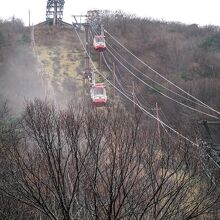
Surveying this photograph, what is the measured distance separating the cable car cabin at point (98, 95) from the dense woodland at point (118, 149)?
51.6 inches

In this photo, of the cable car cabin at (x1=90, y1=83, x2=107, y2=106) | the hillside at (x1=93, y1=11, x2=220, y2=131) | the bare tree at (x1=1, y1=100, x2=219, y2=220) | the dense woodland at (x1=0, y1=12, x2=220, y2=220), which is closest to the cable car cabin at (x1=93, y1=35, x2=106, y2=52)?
the dense woodland at (x1=0, y1=12, x2=220, y2=220)

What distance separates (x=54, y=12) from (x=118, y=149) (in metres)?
43.0

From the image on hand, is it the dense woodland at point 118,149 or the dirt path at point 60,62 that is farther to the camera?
the dirt path at point 60,62

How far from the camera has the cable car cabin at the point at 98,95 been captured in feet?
99.9

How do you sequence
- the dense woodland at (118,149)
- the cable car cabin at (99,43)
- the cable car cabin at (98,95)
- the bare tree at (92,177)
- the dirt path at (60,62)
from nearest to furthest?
the bare tree at (92,177), the dense woodland at (118,149), the cable car cabin at (98,95), the dirt path at (60,62), the cable car cabin at (99,43)

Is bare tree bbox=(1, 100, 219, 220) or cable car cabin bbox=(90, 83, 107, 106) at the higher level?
bare tree bbox=(1, 100, 219, 220)

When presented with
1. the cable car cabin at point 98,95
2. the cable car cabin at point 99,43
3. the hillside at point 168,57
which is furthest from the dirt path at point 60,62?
the hillside at point 168,57

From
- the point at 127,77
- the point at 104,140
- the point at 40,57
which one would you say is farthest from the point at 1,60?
the point at 104,140

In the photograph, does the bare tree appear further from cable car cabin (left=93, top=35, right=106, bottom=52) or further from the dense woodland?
cable car cabin (left=93, top=35, right=106, bottom=52)

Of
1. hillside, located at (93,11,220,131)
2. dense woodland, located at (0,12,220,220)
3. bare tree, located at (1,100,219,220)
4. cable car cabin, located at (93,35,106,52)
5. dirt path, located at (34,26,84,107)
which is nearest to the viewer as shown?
bare tree, located at (1,100,219,220)

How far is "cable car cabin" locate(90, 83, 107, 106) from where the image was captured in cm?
3045

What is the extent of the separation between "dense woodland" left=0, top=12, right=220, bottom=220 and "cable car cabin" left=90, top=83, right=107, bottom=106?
1.31 metres

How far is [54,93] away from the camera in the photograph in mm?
33938

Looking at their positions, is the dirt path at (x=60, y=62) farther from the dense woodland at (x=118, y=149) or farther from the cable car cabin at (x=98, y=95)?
the dense woodland at (x=118, y=149)
